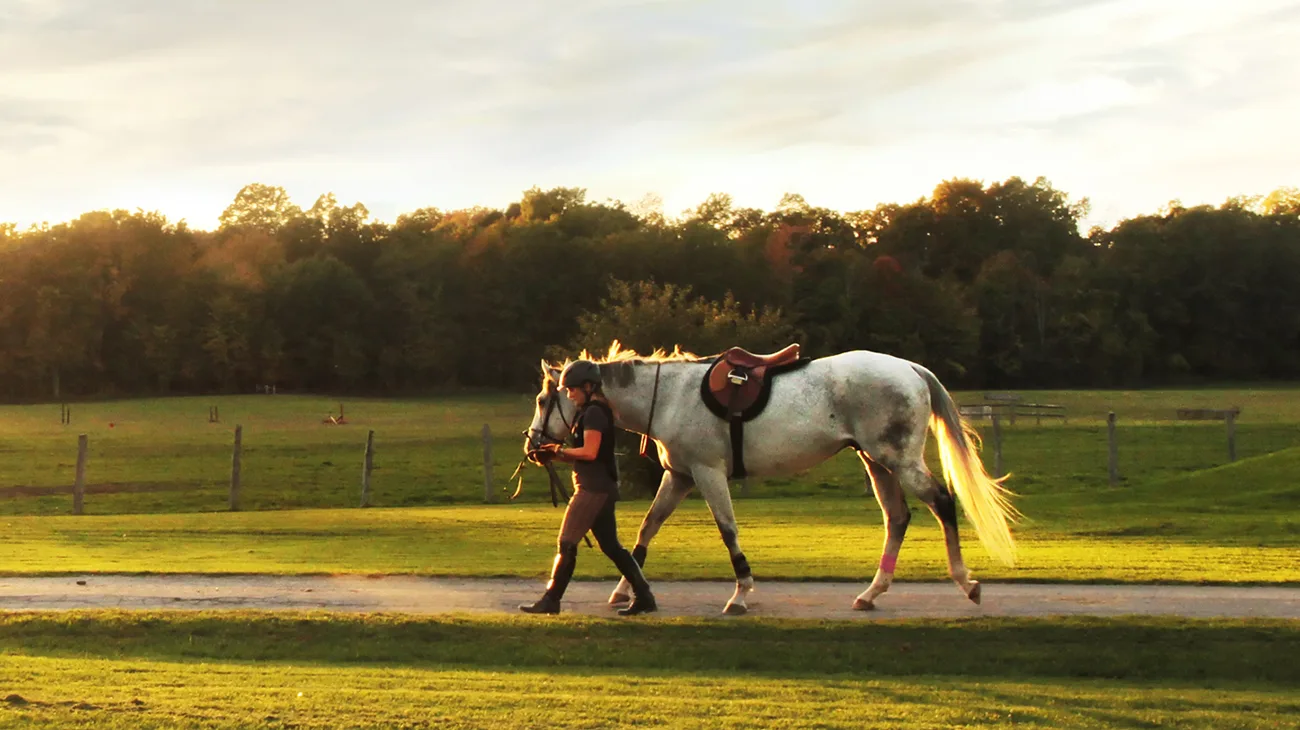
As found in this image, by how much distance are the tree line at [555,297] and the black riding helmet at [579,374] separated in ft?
246

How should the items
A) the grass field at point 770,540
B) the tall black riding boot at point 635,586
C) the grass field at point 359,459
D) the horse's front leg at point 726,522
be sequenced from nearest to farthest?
the tall black riding boot at point 635,586 < the horse's front leg at point 726,522 < the grass field at point 770,540 < the grass field at point 359,459

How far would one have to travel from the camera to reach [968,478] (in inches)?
452

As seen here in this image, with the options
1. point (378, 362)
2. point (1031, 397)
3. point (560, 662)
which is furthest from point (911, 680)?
point (378, 362)

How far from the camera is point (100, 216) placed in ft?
305

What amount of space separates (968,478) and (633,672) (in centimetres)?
416

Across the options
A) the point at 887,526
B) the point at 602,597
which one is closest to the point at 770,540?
the point at 602,597

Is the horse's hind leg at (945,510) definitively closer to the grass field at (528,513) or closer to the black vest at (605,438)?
the grass field at (528,513)

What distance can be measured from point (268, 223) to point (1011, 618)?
4342 inches

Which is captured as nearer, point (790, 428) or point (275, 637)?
point (275, 637)

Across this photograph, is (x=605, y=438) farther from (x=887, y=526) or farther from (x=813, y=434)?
(x=887, y=526)

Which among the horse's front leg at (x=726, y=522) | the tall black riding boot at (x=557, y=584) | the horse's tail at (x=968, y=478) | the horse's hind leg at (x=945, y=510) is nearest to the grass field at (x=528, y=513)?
the horse's tail at (x=968, y=478)

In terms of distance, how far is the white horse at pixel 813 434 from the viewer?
10.9 meters

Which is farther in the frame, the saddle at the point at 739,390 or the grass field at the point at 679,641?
the saddle at the point at 739,390

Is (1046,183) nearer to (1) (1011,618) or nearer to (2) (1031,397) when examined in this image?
(2) (1031,397)
